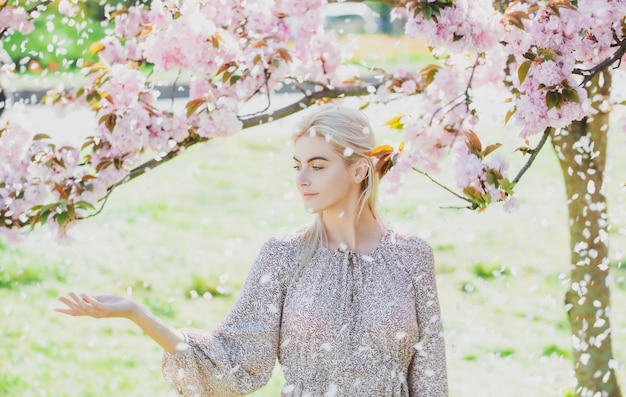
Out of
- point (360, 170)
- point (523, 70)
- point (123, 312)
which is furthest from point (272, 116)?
point (123, 312)

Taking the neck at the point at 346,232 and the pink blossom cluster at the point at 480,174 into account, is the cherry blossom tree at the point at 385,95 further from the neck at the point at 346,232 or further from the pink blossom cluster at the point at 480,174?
the neck at the point at 346,232

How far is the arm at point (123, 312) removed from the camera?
91.6 inches

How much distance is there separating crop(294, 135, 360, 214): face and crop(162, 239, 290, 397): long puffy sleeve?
0.57ft

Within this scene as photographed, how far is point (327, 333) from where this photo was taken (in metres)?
2.68

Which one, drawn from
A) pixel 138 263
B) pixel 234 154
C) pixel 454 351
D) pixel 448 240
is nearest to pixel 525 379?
pixel 454 351

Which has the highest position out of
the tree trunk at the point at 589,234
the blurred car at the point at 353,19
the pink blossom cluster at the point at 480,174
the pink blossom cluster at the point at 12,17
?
the pink blossom cluster at the point at 480,174

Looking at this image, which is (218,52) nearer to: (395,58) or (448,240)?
(448,240)

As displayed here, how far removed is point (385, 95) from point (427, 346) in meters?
1.43

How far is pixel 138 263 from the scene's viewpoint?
24.3ft

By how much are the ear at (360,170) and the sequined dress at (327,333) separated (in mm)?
213

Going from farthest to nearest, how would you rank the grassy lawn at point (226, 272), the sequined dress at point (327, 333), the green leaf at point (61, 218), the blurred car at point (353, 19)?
the blurred car at point (353, 19)
the grassy lawn at point (226, 272)
the green leaf at point (61, 218)
the sequined dress at point (327, 333)

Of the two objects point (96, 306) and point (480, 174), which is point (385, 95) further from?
point (96, 306)

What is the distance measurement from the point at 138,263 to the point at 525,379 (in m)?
3.22

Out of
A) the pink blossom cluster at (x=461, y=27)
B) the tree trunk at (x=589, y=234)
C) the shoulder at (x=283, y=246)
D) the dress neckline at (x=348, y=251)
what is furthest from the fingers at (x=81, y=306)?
the tree trunk at (x=589, y=234)
